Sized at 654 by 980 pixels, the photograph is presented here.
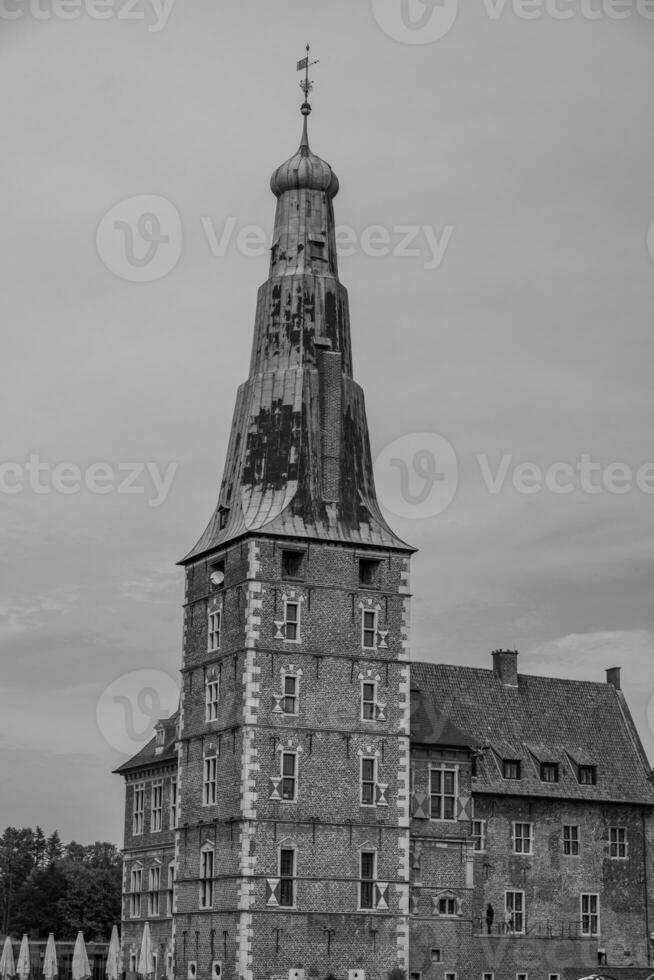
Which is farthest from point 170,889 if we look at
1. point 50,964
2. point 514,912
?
point 514,912

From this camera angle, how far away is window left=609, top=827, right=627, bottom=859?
248 ft

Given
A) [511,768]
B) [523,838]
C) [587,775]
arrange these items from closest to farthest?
[523,838] < [511,768] < [587,775]

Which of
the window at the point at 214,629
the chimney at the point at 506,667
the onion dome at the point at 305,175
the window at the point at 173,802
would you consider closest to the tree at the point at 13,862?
the window at the point at 173,802

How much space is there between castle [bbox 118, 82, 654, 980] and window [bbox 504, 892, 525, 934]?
99 mm


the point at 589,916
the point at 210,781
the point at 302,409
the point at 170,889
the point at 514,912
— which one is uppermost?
the point at 302,409

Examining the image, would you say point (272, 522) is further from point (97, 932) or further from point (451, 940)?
point (97, 932)

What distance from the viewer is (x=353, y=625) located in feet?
222

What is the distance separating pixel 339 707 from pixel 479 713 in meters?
12.2

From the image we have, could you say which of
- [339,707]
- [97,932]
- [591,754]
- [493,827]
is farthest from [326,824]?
[97,932]

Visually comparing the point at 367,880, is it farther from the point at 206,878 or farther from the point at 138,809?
the point at 138,809

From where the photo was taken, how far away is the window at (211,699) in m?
67.9

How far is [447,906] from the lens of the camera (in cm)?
6975

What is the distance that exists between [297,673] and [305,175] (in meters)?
22.2

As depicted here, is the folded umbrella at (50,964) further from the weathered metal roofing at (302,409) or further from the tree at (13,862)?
the tree at (13,862)
